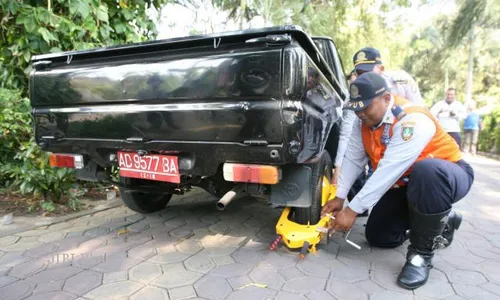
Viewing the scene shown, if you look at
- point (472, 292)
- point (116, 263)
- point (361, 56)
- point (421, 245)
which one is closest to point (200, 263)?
point (116, 263)

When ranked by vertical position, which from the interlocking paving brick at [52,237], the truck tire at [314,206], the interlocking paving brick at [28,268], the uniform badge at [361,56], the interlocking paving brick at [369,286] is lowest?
A: the interlocking paving brick at [52,237]

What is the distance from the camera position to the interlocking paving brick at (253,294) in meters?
1.94

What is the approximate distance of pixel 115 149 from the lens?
2.54 meters

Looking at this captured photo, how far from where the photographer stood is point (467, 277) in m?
2.22

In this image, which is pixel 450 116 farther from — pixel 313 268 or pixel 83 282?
pixel 83 282

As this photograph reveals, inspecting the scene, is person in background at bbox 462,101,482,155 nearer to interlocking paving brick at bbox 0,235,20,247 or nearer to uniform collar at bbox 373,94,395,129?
uniform collar at bbox 373,94,395,129

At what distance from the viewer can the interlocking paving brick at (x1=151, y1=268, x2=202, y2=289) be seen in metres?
2.08

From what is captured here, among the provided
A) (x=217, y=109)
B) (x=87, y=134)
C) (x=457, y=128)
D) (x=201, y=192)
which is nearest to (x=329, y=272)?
(x=217, y=109)

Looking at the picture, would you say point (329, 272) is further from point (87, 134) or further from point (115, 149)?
point (87, 134)

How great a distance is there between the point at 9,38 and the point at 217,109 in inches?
105

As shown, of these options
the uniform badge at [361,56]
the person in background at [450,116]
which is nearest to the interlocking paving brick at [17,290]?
the uniform badge at [361,56]

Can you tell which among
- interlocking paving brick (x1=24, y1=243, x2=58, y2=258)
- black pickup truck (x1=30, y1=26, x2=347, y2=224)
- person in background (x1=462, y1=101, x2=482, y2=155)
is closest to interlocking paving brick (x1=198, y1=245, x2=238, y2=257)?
black pickup truck (x1=30, y1=26, x2=347, y2=224)

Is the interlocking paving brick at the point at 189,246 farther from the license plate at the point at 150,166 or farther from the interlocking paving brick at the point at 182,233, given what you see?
the license plate at the point at 150,166

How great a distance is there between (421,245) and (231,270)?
1.21 meters
